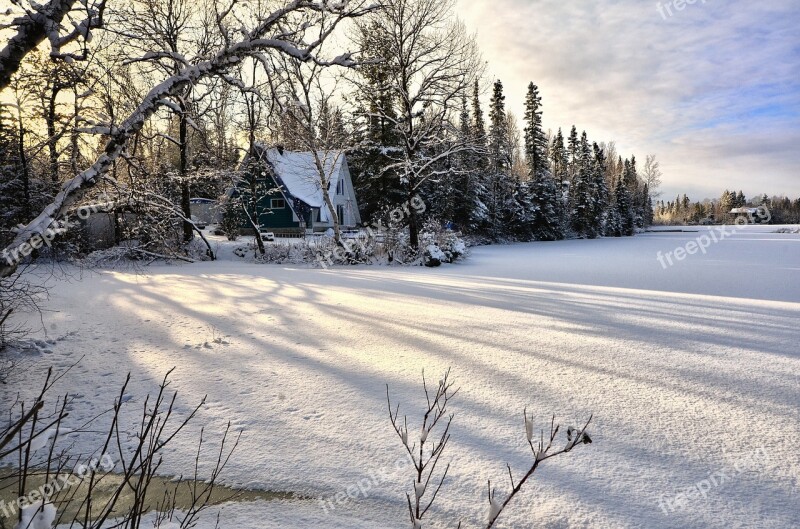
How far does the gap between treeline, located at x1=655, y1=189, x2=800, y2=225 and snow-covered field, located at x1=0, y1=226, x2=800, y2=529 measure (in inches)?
3781

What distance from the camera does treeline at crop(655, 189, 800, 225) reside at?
3383 inches

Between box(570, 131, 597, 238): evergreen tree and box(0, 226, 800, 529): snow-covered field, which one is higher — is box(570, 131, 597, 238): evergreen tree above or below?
above

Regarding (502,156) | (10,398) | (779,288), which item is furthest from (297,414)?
(502,156)

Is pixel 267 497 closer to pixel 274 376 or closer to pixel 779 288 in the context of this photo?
pixel 274 376

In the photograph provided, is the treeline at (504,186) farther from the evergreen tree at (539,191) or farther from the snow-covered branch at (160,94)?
the snow-covered branch at (160,94)

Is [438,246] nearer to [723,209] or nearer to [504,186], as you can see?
[504,186]

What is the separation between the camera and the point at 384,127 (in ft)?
100

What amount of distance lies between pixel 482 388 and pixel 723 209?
399 ft

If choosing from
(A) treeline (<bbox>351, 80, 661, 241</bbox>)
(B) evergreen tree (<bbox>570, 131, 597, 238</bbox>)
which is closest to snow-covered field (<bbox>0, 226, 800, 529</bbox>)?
(A) treeline (<bbox>351, 80, 661, 241</bbox>)

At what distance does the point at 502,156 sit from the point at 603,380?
113ft

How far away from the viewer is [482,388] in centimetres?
423

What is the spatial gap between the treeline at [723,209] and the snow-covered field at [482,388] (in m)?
96.0

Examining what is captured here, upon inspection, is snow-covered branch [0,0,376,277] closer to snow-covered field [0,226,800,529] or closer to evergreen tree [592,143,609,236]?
snow-covered field [0,226,800,529]

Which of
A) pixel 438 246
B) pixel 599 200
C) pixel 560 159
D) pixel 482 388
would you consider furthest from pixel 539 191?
pixel 482 388
